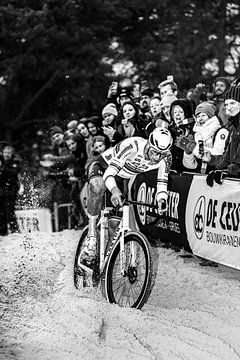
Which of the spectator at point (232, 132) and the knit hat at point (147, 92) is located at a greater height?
the knit hat at point (147, 92)

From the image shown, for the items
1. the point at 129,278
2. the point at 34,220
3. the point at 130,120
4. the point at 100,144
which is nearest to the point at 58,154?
the point at 34,220

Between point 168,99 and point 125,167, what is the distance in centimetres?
233

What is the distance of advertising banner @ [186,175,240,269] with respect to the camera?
6.41 m

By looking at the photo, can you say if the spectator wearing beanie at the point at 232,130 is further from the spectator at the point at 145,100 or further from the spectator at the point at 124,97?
the spectator at the point at 145,100

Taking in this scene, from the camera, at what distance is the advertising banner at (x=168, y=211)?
7578 mm

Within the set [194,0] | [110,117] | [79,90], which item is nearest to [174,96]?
[110,117]

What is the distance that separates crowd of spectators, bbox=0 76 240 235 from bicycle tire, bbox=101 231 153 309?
51.0 inches

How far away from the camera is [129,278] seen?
233 inches

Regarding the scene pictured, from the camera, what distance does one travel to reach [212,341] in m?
4.94

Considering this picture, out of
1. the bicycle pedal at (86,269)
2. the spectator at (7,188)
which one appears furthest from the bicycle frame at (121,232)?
the spectator at (7,188)

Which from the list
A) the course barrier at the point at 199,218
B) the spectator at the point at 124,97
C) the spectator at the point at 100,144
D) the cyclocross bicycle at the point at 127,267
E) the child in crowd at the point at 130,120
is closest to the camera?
the cyclocross bicycle at the point at 127,267

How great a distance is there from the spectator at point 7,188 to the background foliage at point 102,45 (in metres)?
5.35

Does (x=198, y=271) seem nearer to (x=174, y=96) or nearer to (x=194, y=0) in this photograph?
(x=174, y=96)

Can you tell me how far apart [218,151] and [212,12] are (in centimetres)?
966
